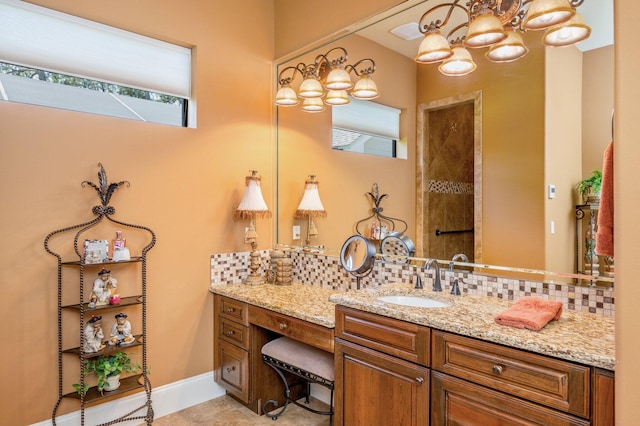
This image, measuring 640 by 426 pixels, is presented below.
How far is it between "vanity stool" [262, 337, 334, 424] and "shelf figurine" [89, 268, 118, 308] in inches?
39.2

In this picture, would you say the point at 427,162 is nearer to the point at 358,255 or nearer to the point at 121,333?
the point at 358,255

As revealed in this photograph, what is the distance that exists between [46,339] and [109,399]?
0.54 metres

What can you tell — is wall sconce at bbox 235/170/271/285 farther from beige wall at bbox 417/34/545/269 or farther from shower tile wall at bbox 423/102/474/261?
beige wall at bbox 417/34/545/269

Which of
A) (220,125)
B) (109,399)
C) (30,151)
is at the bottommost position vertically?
(109,399)

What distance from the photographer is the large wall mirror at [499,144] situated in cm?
176

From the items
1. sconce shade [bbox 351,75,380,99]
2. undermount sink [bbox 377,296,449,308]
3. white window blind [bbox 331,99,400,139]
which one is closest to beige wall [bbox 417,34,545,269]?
undermount sink [bbox 377,296,449,308]

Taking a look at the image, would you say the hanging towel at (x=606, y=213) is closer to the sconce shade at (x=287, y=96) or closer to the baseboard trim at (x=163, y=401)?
the sconce shade at (x=287, y=96)

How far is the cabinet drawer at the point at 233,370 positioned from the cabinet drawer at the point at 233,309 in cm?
20

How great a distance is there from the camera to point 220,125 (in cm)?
294

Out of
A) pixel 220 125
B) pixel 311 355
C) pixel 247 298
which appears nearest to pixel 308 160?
pixel 220 125

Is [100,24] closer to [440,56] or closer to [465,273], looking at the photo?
[440,56]

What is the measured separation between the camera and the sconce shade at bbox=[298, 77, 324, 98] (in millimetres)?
2809

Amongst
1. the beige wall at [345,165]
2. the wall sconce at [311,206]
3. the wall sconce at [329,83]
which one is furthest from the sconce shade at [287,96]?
the wall sconce at [311,206]

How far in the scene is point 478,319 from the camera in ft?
5.21
